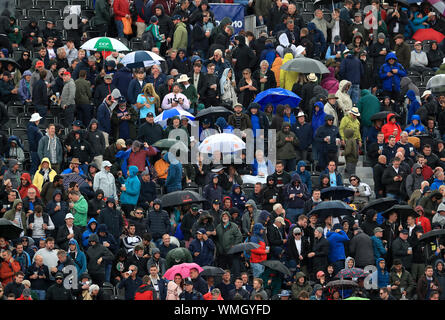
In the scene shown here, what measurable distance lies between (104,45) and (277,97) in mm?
4124

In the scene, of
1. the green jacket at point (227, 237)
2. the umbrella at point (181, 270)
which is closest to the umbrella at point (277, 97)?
the green jacket at point (227, 237)

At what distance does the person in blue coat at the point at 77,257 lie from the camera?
29234mm

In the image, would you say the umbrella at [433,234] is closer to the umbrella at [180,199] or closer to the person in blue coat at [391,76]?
the umbrella at [180,199]

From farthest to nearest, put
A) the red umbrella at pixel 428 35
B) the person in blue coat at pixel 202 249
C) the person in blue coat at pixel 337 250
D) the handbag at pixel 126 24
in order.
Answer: the red umbrella at pixel 428 35
the handbag at pixel 126 24
the person in blue coat at pixel 337 250
the person in blue coat at pixel 202 249

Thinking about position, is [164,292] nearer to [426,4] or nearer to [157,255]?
[157,255]

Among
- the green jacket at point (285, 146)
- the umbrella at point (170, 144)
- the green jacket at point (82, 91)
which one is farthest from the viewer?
the green jacket at point (82, 91)

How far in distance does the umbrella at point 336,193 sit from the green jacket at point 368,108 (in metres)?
3.88

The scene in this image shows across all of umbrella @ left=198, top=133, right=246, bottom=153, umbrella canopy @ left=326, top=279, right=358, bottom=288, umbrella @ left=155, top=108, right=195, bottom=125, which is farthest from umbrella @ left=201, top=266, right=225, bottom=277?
umbrella @ left=155, top=108, right=195, bottom=125

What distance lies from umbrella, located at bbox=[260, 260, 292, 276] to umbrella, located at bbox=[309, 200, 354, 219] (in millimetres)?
1662

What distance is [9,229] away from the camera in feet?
96.0

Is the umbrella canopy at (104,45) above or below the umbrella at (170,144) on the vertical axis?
above

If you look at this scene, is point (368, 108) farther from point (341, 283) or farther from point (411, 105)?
point (341, 283)

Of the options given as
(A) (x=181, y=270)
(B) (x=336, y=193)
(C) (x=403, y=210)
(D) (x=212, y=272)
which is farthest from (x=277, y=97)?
(A) (x=181, y=270)
